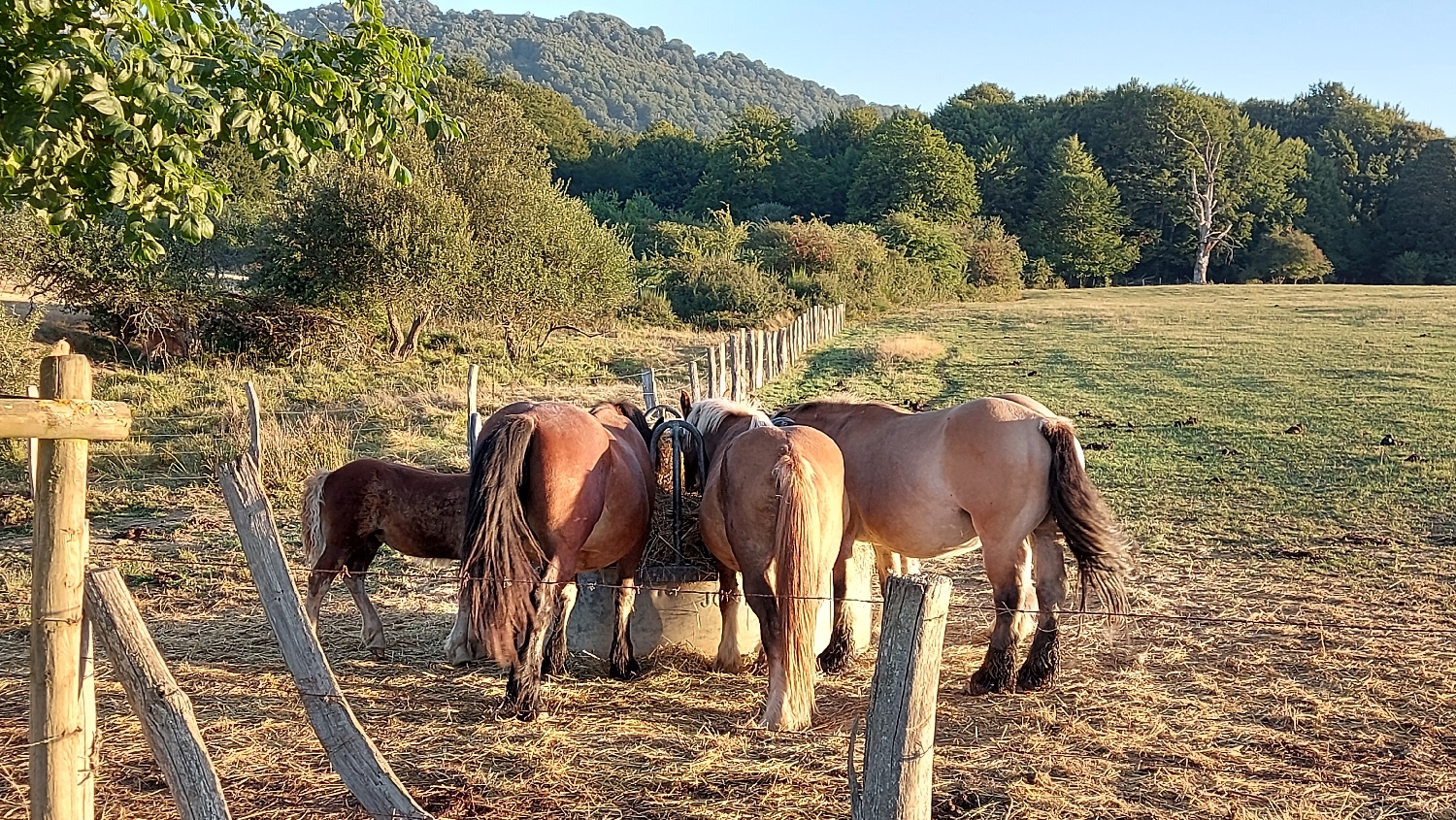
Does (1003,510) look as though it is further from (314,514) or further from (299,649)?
(314,514)

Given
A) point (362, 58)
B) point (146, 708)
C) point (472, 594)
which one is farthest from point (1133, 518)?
point (146, 708)

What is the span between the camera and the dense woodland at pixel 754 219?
57.6ft

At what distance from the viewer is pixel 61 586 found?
2912mm

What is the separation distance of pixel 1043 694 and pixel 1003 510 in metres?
0.92

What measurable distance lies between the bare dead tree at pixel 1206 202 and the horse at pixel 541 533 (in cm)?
5164

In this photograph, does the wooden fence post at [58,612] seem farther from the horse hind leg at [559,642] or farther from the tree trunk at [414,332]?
the tree trunk at [414,332]

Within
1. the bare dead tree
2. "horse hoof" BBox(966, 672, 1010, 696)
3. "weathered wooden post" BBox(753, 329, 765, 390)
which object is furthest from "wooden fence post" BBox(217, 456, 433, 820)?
the bare dead tree

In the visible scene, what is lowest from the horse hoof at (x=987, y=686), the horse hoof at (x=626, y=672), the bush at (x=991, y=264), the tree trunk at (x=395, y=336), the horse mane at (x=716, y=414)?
the horse hoof at (x=626, y=672)

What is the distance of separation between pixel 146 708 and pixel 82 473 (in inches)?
27.6

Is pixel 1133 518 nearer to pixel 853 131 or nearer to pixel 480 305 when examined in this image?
pixel 480 305

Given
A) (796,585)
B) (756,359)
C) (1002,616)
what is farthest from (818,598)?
(756,359)

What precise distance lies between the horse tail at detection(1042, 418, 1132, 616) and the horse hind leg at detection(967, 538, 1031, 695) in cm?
29

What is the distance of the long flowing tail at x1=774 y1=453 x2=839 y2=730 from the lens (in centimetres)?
464

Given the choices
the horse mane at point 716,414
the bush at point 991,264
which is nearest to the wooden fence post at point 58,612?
the horse mane at point 716,414
